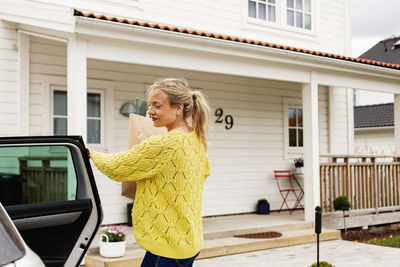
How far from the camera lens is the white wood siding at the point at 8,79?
684 cm

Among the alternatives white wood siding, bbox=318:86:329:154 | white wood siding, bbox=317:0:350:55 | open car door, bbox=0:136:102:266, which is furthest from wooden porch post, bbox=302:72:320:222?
open car door, bbox=0:136:102:266

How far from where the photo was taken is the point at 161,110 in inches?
97.0

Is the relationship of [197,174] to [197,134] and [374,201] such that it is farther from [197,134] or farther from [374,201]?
[374,201]

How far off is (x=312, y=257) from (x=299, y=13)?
5.92 meters

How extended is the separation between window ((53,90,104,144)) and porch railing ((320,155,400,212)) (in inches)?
155

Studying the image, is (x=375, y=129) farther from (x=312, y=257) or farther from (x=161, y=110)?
(x=161, y=110)

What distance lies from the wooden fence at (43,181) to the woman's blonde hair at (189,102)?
14.6 feet

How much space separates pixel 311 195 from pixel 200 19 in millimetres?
3791

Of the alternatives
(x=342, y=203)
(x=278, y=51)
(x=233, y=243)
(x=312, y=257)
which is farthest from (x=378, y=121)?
(x=233, y=243)

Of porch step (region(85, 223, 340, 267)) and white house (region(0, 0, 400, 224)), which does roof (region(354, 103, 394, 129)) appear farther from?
porch step (region(85, 223, 340, 267))

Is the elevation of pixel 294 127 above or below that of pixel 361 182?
above

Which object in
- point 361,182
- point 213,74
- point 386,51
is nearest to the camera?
point 213,74

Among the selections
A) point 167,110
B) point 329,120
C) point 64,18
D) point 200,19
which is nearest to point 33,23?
point 64,18

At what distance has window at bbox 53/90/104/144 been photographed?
24.4ft
